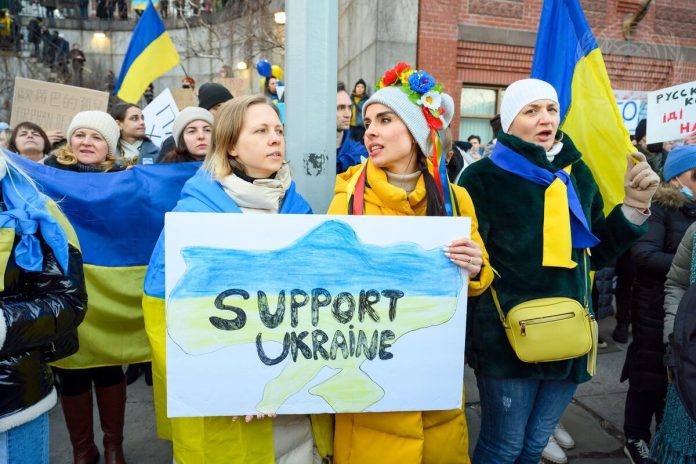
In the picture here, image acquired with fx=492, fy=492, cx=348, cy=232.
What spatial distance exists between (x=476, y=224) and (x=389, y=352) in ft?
2.12

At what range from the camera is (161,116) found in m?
5.16

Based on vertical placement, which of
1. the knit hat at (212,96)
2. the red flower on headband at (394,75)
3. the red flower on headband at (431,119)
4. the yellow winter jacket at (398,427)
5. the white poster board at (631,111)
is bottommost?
the yellow winter jacket at (398,427)

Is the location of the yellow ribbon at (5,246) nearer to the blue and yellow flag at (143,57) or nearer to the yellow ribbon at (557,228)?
the yellow ribbon at (557,228)

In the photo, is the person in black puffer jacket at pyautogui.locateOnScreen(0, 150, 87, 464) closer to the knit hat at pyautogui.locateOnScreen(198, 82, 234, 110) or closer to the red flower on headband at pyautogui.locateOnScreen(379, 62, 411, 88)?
the red flower on headband at pyautogui.locateOnScreen(379, 62, 411, 88)

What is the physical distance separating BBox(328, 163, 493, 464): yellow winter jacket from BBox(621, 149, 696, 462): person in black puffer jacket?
1496mm

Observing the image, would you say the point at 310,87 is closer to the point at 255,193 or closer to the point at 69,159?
the point at 255,193

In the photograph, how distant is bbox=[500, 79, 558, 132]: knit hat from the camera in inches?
81.4

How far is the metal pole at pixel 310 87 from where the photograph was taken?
2.25 m

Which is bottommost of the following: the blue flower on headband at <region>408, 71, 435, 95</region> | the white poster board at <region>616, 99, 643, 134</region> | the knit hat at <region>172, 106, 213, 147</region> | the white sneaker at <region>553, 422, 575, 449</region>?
the white sneaker at <region>553, 422, 575, 449</region>

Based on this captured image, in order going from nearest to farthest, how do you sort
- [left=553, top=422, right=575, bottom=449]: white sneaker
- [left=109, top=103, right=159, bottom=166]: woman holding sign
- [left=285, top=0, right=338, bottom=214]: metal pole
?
[left=285, top=0, right=338, bottom=214]: metal pole < [left=553, top=422, right=575, bottom=449]: white sneaker < [left=109, top=103, right=159, bottom=166]: woman holding sign

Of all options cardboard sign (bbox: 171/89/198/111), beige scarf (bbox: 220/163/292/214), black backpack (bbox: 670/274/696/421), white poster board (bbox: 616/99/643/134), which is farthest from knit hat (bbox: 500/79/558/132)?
cardboard sign (bbox: 171/89/198/111)

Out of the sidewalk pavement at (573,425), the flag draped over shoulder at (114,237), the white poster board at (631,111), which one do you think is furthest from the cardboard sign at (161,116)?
the white poster board at (631,111)

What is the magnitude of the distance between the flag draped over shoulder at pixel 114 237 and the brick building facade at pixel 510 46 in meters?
7.42

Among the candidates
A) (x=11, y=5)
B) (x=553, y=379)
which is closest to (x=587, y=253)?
(x=553, y=379)
